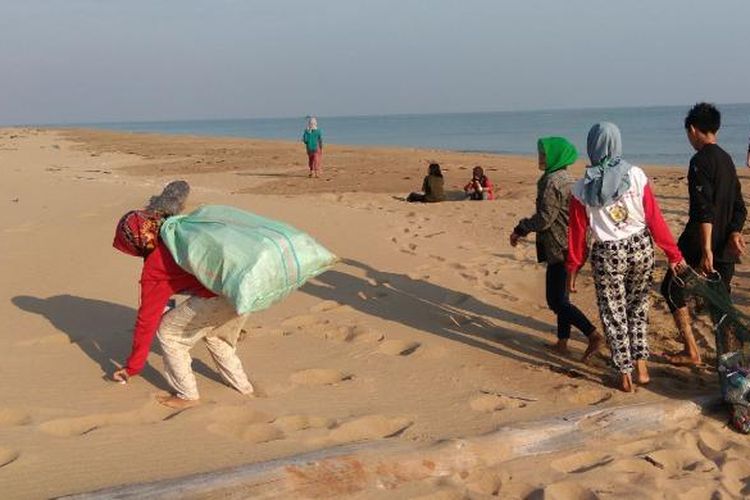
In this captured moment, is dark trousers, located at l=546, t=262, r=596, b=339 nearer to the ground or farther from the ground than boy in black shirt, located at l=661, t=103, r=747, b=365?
nearer to the ground

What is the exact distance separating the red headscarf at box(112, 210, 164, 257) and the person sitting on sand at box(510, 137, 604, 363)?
249cm

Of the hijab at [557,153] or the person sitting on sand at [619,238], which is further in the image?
the hijab at [557,153]

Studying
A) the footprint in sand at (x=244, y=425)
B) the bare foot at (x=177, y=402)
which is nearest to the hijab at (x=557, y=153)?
the footprint in sand at (x=244, y=425)

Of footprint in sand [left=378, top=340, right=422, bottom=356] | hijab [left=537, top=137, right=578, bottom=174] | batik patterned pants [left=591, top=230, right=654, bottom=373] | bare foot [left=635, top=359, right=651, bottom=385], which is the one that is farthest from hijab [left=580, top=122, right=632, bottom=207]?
footprint in sand [left=378, top=340, right=422, bottom=356]

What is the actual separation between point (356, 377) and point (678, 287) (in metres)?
2.32

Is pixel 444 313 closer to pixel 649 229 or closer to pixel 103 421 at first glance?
pixel 649 229

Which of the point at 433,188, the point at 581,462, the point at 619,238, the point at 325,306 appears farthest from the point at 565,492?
the point at 433,188

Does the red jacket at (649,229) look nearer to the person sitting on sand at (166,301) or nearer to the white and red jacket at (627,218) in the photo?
the white and red jacket at (627,218)

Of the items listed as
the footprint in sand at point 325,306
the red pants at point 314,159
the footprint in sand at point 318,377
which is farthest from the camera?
the red pants at point 314,159

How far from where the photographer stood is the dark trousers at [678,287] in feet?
16.6

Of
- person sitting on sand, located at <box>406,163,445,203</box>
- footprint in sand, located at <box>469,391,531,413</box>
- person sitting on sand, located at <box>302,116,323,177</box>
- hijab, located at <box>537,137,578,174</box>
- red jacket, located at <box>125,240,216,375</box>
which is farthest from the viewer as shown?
person sitting on sand, located at <box>302,116,323,177</box>

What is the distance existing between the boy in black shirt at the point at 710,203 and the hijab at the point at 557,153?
770mm

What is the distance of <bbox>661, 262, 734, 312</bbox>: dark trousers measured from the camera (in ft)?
16.6

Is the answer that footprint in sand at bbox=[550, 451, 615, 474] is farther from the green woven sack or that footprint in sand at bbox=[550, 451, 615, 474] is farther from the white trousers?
the white trousers
